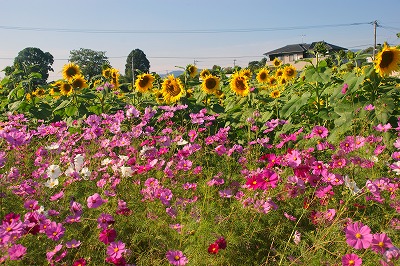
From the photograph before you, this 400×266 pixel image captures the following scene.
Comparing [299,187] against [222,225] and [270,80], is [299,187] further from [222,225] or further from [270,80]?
[270,80]

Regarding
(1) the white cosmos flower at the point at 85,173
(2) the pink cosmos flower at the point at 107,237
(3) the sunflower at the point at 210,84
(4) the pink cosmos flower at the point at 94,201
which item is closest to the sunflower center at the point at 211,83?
(3) the sunflower at the point at 210,84

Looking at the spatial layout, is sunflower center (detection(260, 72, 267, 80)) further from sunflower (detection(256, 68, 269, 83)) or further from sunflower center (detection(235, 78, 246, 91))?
sunflower center (detection(235, 78, 246, 91))

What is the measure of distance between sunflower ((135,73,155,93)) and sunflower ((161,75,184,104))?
474 mm

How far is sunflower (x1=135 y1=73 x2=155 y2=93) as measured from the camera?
5254 millimetres

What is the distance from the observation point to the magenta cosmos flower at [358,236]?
1558 millimetres

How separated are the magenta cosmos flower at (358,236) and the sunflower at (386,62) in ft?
7.59

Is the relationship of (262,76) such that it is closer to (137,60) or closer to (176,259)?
(176,259)

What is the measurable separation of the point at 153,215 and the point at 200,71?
4015 mm

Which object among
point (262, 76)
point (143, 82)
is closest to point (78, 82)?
point (143, 82)

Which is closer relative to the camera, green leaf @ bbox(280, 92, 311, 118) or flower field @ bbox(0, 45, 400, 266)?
flower field @ bbox(0, 45, 400, 266)

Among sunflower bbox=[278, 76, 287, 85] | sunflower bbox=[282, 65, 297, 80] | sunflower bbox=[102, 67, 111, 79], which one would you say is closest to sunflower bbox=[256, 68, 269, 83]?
sunflower bbox=[282, 65, 297, 80]

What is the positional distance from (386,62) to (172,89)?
248 centimetres

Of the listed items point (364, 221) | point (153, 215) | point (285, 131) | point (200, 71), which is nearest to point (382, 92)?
point (285, 131)

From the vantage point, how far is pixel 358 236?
1579 millimetres
